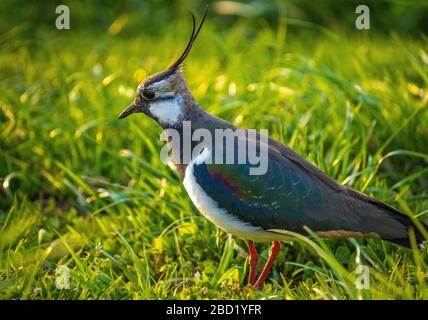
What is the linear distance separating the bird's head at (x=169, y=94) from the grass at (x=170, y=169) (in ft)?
2.02

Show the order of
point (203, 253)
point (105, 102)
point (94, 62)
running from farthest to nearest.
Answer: point (94, 62)
point (105, 102)
point (203, 253)

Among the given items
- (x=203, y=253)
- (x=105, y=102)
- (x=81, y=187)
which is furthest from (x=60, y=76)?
(x=203, y=253)

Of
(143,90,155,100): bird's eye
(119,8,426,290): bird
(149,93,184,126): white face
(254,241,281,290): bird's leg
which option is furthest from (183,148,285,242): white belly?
(143,90,155,100): bird's eye

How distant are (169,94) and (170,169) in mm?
941

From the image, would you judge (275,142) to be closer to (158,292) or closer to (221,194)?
(221,194)

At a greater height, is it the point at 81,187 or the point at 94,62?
the point at 94,62

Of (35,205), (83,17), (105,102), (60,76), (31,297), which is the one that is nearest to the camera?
(31,297)

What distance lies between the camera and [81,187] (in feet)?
16.2

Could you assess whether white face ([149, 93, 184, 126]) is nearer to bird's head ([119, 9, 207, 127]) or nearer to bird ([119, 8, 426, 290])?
bird's head ([119, 9, 207, 127])

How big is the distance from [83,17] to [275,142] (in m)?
4.58

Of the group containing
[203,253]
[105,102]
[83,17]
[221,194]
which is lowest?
[203,253]

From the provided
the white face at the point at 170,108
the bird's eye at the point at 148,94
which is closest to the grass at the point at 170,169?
Answer: the white face at the point at 170,108

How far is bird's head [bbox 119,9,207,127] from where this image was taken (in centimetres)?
391

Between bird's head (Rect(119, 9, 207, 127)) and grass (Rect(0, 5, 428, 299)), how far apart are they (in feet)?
2.02
